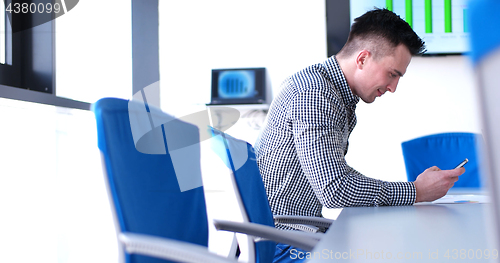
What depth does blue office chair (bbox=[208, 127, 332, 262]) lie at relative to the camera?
3.28 feet

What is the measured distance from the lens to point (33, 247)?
1720mm

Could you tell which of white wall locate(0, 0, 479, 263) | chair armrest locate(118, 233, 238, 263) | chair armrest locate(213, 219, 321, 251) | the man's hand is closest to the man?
the man's hand

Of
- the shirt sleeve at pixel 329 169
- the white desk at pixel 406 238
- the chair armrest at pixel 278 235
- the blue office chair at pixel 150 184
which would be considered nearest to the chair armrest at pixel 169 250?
the blue office chair at pixel 150 184

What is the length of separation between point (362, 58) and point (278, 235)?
91 centimetres

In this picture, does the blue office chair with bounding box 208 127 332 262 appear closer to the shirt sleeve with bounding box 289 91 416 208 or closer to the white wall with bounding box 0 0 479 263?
the shirt sleeve with bounding box 289 91 416 208

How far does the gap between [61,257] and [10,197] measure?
44cm

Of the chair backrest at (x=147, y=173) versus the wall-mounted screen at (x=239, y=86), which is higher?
the wall-mounted screen at (x=239, y=86)

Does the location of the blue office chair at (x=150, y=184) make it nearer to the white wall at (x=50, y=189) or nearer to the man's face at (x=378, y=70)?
the white wall at (x=50, y=189)

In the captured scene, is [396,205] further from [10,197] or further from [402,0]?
[402,0]

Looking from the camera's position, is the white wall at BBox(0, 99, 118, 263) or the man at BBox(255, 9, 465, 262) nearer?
the man at BBox(255, 9, 465, 262)

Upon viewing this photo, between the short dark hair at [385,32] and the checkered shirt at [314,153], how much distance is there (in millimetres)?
161

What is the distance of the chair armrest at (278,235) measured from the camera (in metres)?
0.96

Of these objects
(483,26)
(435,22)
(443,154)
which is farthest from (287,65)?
(483,26)

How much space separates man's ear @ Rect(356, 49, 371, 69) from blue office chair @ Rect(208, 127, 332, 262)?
0.62m
